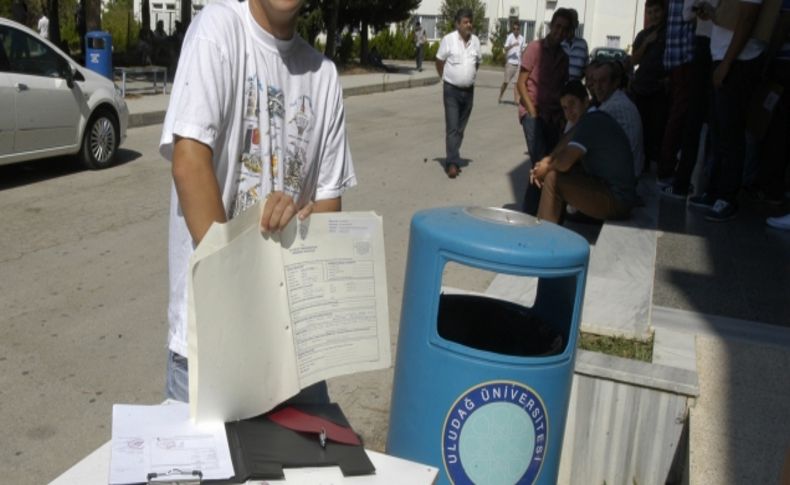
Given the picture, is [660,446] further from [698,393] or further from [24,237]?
[24,237]

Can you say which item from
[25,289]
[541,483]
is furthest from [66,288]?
[541,483]

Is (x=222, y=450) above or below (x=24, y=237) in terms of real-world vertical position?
above

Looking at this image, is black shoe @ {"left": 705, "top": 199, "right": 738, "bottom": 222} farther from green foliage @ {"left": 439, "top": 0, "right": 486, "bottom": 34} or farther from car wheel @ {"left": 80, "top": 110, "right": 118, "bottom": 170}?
green foliage @ {"left": 439, "top": 0, "right": 486, "bottom": 34}

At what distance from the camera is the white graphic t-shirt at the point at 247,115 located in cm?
216

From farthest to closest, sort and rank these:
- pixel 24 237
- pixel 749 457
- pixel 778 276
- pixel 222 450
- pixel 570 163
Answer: pixel 24 237 < pixel 570 163 < pixel 778 276 < pixel 749 457 < pixel 222 450

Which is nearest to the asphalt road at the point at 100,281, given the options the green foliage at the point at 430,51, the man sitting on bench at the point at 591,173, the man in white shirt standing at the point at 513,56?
the man sitting on bench at the point at 591,173

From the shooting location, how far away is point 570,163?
6.81m

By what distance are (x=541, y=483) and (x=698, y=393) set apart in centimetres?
114

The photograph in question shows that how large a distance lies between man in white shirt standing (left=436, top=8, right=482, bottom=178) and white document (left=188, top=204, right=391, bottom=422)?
8.79 meters

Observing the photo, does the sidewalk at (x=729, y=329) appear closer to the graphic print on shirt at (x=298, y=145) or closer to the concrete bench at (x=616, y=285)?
the concrete bench at (x=616, y=285)

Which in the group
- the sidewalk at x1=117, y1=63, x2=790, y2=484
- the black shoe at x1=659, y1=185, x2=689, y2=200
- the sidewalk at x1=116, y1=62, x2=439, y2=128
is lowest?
the sidewalk at x1=117, y1=63, x2=790, y2=484

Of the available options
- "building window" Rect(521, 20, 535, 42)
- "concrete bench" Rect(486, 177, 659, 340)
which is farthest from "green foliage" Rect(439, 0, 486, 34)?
"concrete bench" Rect(486, 177, 659, 340)

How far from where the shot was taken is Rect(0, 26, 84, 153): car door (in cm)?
917

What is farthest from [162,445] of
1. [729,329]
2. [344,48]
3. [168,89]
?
[344,48]
